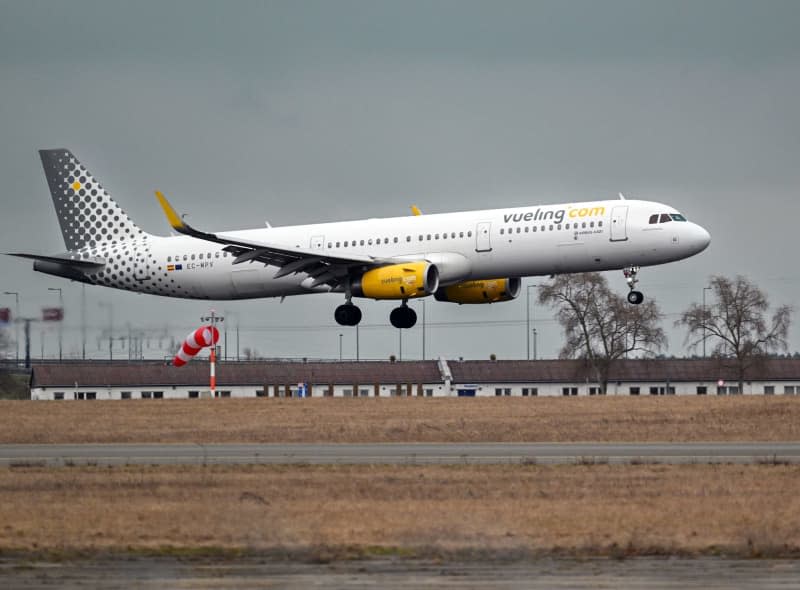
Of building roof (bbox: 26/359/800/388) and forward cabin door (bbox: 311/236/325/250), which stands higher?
forward cabin door (bbox: 311/236/325/250)

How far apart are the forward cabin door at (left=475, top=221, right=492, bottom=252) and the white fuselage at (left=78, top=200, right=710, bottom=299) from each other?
37mm

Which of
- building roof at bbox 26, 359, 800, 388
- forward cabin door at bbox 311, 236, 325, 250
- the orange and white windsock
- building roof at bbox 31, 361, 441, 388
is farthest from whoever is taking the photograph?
building roof at bbox 26, 359, 800, 388

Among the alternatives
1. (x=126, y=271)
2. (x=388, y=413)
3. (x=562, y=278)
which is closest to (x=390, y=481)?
(x=388, y=413)

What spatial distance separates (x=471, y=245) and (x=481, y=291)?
5290 millimetres

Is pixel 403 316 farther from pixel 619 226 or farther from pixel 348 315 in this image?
pixel 619 226

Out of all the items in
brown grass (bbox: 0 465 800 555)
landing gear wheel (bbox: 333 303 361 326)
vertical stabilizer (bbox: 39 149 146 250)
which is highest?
vertical stabilizer (bbox: 39 149 146 250)

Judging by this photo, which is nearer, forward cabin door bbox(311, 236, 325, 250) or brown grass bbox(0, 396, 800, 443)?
brown grass bbox(0, 396, 800, 443)

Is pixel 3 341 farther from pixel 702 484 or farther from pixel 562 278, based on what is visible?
pixel 562 278

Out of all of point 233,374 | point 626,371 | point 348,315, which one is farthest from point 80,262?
point 626,371

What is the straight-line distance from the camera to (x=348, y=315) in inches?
2387

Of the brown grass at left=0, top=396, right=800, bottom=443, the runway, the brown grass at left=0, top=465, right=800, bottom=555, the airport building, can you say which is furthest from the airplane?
the airport building

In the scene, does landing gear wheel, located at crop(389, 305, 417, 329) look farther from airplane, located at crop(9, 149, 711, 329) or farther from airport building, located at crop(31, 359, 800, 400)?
airport building, located at crop(31, 359, 800, 400)

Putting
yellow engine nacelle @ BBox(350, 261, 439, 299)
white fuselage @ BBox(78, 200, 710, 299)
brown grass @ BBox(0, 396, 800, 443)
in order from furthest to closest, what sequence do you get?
yellow engine nacelle @ BBox(350, 261, 439, 299), white fuselage @ BBox(78, 200, 710, 299), brown grass @ BBox(0, 396, 800, 443)

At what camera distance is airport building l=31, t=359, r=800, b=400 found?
96.7 m
